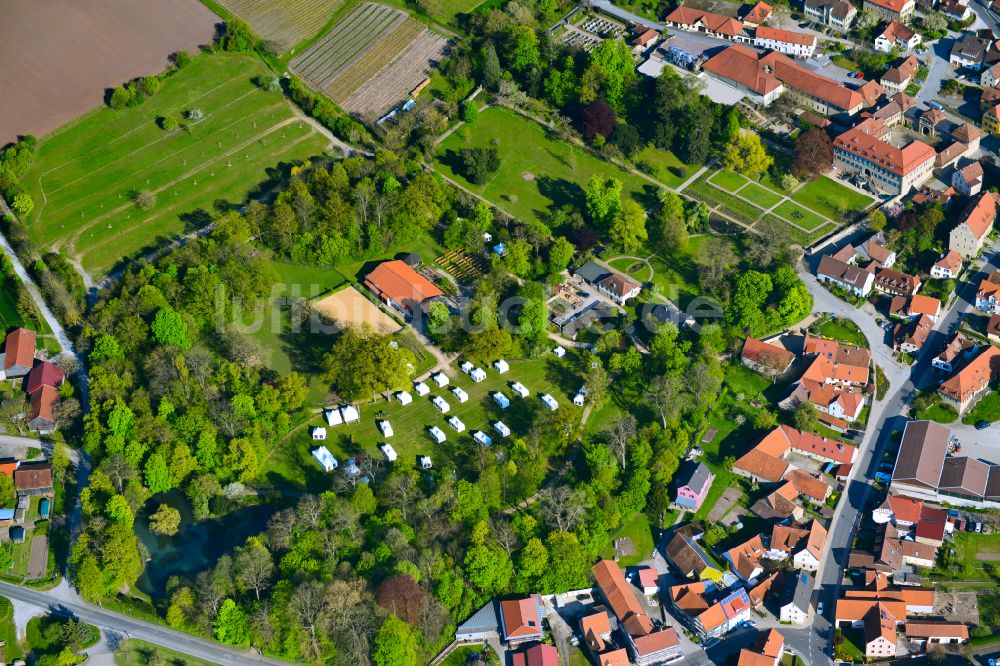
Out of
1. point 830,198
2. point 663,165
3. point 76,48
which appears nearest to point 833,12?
point 830,198

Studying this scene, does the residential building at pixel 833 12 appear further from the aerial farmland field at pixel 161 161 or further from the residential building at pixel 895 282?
the aerial farmland field at pixel 161 161

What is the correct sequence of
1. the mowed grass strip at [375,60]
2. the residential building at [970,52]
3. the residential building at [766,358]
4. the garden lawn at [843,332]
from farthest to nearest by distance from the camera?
the residential building at [970,52]
the mowed grass strip at [375,60]
the garden lawn at [843,332]
the residential building at [766,358]

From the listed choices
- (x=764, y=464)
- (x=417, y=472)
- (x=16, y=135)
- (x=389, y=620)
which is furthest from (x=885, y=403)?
(x=16, y=135)

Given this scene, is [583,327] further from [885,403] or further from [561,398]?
[885,403]

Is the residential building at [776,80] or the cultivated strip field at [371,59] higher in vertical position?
the cultivated strip field at [371,59]

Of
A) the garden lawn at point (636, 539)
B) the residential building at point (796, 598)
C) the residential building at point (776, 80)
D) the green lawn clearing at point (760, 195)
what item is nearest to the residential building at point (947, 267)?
the green lawn clearing at point (760, 195)

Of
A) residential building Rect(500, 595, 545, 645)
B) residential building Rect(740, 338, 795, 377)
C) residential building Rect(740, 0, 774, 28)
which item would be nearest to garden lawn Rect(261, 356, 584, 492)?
residential building Rect(500, 595, 545, 645)
